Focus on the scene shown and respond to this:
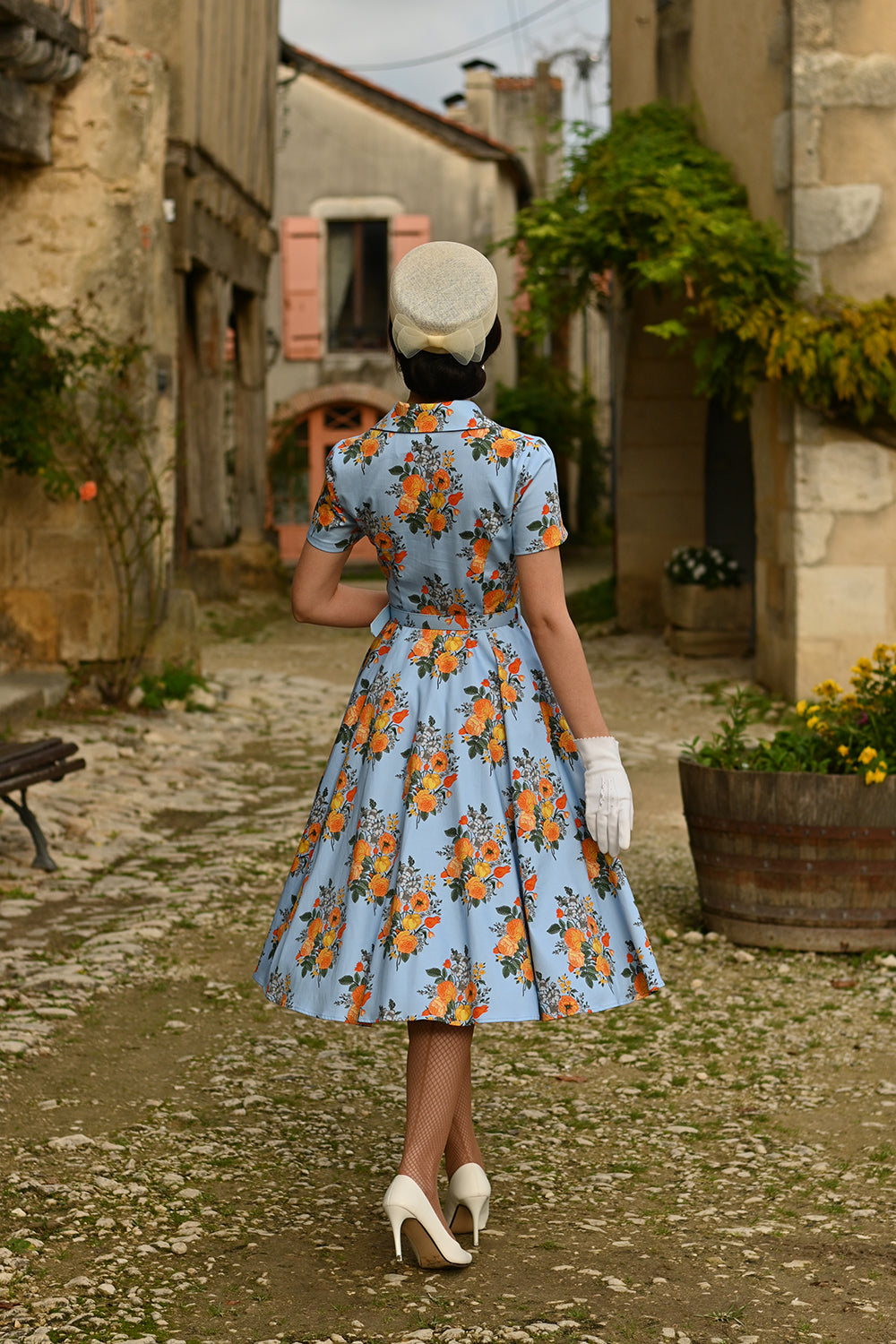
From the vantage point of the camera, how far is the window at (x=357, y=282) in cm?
2038

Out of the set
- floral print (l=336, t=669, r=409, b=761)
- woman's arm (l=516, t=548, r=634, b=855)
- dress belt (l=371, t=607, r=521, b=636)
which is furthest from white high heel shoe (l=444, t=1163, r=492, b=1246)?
dress belt (l=371, t=607, r=521, b=636)

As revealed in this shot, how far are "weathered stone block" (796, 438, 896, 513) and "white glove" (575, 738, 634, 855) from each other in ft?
20.7

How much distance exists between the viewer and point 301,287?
808 inches

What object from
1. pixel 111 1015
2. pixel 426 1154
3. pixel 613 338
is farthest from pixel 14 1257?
pixel 613 338

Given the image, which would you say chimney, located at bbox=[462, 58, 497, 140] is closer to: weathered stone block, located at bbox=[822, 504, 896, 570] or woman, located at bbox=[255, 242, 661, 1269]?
weathered stone block, located at bbox=[822, 504, 896, 570]

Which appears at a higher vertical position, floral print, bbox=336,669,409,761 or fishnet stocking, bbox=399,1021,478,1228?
floral print, bbox=336,669,409,761

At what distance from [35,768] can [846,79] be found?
5733mm

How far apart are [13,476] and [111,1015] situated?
494cm

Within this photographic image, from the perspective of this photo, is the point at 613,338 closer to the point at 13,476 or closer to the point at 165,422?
the point at 165,422

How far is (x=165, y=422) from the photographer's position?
8.99m

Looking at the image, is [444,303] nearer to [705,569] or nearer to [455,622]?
[455,622]

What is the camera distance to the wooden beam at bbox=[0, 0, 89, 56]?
22.9 feet

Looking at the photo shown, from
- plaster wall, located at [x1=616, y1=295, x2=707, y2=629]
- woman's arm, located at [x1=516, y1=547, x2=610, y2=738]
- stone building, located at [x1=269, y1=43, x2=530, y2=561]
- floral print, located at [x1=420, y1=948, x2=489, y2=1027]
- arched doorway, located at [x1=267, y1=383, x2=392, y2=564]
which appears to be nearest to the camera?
floral print, located at [x1=420, y1=948, x2=489, y2=1027]

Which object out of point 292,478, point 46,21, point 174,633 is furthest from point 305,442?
point 46,21
